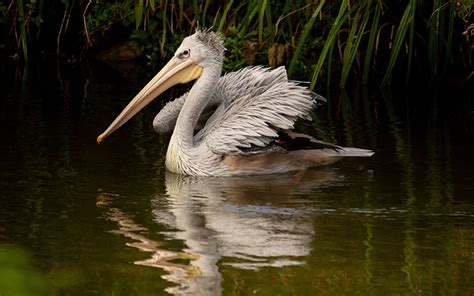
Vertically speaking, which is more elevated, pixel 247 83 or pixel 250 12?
pixel 250 12

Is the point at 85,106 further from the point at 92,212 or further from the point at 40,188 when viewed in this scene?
the point at 92,212

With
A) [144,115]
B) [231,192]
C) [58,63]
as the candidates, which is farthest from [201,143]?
[58,63]

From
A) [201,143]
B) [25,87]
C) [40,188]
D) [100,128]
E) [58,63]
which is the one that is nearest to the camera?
[40,188]

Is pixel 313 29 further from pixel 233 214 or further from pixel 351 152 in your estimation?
pixel 233 214

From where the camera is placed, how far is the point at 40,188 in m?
6.33

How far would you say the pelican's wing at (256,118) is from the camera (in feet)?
22.6

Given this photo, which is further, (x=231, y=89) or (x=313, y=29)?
(x=313, y=29)

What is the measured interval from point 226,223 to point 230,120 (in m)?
1.56

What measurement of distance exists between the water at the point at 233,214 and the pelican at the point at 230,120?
0.38 feet

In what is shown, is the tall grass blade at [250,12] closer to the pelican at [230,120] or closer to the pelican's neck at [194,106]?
the pelican at [230,120]

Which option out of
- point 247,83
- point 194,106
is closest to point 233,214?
point 194,106

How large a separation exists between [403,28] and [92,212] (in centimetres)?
399

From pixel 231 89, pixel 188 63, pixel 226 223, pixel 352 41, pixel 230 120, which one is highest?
pixel 352 41

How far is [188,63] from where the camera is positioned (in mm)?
7520
